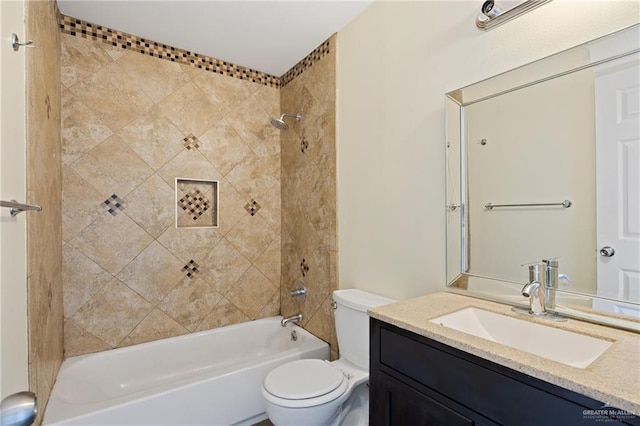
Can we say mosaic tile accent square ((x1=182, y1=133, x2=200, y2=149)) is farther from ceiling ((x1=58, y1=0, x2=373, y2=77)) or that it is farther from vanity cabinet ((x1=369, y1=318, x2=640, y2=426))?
vanity cabinet ((x1=369, y1=318, x2=640, y2=426))

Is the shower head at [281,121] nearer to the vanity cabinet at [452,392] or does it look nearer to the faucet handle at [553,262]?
the vanity cabinet at [452,392]

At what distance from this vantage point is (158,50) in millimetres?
2248

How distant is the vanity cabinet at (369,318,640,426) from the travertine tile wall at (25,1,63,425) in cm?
129

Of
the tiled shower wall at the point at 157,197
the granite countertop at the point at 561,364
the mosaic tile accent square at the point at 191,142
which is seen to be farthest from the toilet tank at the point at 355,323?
the mosaic tile accent square at the point at 191,142

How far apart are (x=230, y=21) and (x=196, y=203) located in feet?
4.23

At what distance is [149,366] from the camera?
7.06 feet

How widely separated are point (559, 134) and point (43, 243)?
215 centimetres

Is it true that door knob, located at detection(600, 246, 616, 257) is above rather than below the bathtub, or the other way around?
above

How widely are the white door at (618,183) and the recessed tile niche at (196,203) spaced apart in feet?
7.47

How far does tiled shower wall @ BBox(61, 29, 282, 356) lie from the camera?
2.00 meters

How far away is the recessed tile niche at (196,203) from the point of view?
2.36 meters

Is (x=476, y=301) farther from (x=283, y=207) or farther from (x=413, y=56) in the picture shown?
(x=283, y=207)

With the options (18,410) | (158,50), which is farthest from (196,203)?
(18,410)

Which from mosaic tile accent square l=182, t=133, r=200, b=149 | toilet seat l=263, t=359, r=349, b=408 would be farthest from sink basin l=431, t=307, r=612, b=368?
mosaic tile accent square l=182, t=133, r=200, b=149
